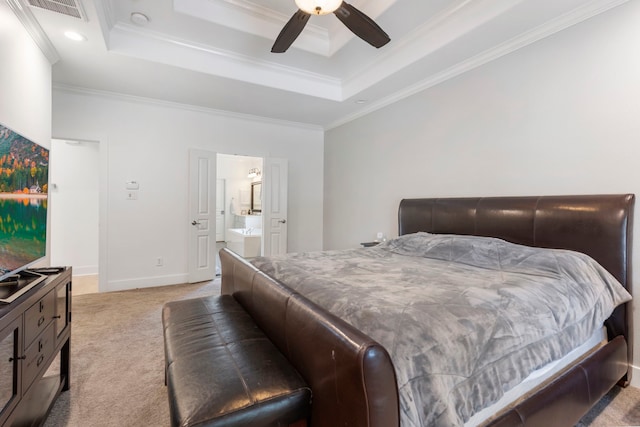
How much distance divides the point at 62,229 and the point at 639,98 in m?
6.88

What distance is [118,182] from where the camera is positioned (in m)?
4.04

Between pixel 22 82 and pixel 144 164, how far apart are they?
6.32 ft

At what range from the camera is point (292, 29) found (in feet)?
7.63

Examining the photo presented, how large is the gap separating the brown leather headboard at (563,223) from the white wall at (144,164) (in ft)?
11.4

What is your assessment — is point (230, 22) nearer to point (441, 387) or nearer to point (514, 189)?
point (514, 189)

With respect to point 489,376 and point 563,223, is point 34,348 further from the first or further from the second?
point 563,223

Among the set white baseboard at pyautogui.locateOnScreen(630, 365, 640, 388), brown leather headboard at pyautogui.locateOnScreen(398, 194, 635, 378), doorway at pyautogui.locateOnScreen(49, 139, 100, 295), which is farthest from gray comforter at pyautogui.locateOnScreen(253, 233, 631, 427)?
doorway at pyautogui.locateOnScreen(49, 139, 100, 295)

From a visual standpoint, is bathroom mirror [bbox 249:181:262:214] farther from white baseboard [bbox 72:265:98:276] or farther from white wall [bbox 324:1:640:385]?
white wall [bbox 324:1:640:385]

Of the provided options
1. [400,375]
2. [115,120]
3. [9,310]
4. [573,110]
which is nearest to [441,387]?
[400,375]

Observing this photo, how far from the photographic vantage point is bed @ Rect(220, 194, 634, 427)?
90 centimetres

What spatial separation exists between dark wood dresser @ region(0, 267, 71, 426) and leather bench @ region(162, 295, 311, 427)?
22.3 inches

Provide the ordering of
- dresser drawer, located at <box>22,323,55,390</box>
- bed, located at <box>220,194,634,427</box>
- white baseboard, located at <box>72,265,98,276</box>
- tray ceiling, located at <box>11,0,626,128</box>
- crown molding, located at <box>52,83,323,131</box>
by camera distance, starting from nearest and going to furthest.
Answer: bed, located at <box>220,194,634,427</box>, dresser drawer, located at <box>22,323,55,390</box>, tray ceiling, located at <box>11,0,626,128</box>, crown molding, located at <box>52,83,323,131</box>, white baseboard, located at <box>72,265,98,276</box>

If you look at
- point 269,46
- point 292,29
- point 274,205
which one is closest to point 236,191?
point 274,205

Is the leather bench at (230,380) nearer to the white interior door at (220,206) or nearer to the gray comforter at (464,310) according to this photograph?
the gray comforter at (464,310)
